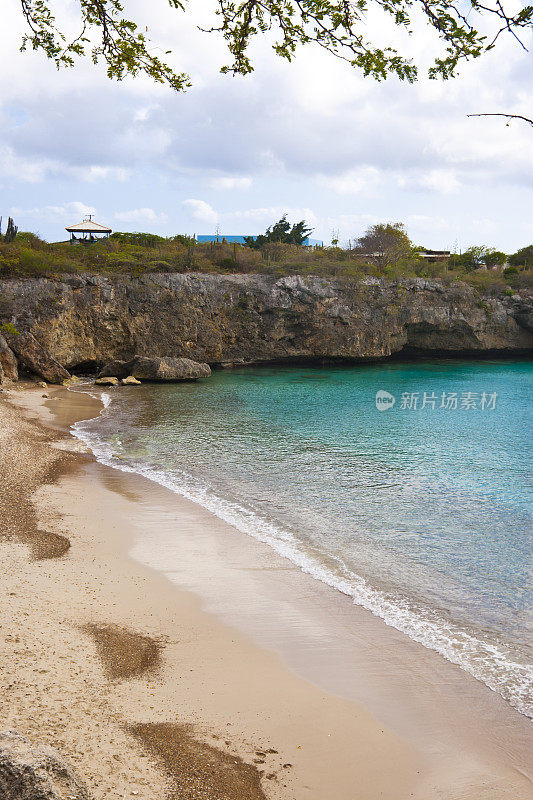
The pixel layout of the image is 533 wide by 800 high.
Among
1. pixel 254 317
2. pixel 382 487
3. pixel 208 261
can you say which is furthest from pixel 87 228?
pixel 382 487

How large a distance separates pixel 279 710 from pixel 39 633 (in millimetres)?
2702

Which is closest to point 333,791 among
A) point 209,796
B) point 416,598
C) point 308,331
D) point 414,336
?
point 209,796

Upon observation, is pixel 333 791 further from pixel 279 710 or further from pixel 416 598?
pixel 416 598

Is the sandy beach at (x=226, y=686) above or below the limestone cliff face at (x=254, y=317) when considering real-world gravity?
below

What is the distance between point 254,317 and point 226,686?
3953cm

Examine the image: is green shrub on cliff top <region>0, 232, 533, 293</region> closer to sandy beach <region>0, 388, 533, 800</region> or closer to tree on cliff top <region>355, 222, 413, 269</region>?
tree on cliff top <region>355, 222, 413, 269</region>

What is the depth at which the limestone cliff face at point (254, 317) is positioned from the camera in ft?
121

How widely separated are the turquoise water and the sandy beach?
72cm

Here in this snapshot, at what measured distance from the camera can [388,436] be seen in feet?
65.6

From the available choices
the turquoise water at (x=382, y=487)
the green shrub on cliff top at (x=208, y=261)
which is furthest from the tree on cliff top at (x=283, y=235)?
the turquoise water at (x=382, y=487)

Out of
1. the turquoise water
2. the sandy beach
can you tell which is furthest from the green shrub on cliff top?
the sandy beach

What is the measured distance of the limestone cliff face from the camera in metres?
36.8

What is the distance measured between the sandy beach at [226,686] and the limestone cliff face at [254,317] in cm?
2943

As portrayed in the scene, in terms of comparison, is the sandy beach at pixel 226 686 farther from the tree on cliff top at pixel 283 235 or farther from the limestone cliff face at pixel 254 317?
the tree on cliff top at pixel 283 235
